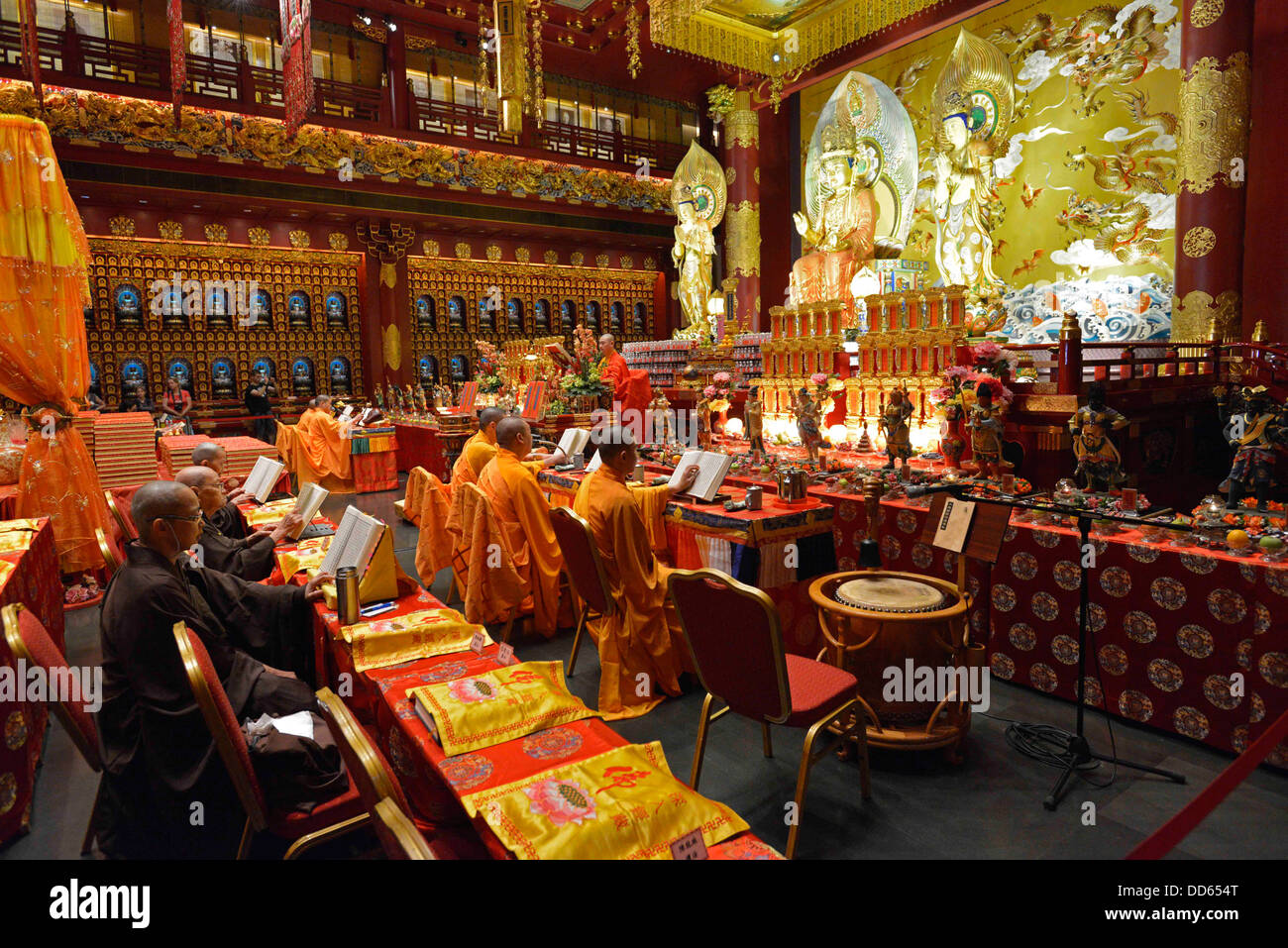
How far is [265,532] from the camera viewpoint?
3.51 meters

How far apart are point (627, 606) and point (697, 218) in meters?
11.3

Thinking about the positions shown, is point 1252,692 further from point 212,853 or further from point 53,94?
point 53,94

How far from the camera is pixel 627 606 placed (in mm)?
3279

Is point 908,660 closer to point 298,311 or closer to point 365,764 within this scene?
point 365,764

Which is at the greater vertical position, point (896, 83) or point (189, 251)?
point (896, 83)

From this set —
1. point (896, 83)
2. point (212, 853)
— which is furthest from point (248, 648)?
point (896, 83)

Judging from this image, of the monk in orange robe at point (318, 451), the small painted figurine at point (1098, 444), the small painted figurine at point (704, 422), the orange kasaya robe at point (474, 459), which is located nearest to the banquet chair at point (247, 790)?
the orange kasaya robe at point (474, 459)

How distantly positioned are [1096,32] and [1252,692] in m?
11.6

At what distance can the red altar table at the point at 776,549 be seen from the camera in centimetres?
344

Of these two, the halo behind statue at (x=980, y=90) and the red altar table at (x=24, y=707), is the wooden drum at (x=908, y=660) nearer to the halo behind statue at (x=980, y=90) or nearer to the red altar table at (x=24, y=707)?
the red altar table at (x=24, y=707)

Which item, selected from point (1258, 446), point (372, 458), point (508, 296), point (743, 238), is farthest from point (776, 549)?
point (508, 296)

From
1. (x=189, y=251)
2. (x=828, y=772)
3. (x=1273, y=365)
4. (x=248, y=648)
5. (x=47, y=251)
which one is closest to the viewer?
(x=248, y=648)

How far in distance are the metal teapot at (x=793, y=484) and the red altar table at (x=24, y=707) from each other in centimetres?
318

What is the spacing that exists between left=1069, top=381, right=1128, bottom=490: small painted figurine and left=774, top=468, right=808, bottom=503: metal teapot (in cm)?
143
